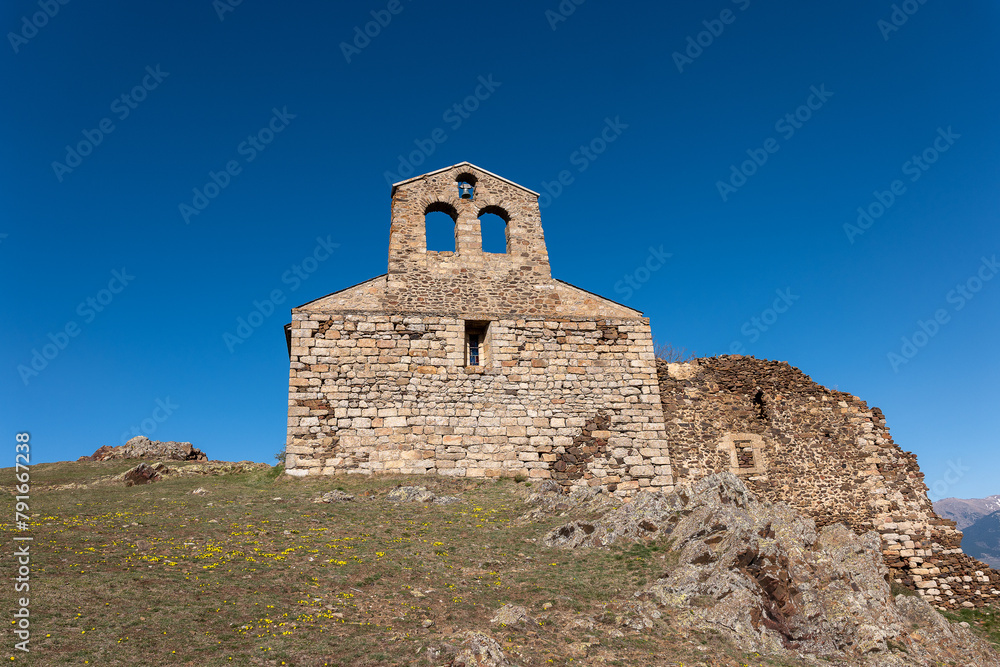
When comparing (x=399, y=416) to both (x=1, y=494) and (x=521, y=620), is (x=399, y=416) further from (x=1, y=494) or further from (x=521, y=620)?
(x=1, y=494)

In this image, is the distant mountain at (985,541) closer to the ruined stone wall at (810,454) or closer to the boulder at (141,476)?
the ruined stone wall at (810,454)

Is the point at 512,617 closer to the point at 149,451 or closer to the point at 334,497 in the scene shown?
the point at 334,497

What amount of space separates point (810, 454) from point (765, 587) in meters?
9.77

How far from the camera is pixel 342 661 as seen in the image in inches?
294

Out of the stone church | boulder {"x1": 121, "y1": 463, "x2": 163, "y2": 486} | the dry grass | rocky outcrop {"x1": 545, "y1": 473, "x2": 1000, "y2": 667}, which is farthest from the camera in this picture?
boulder {"x1": 121, "y1": 463, "x2": 163, "y2": 486}

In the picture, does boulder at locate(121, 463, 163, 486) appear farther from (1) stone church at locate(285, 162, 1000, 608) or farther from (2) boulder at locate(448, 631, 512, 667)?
(2) boulder at locate(448, 631, 512, 667)

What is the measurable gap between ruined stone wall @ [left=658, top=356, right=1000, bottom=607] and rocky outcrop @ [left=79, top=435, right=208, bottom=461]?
17.3m

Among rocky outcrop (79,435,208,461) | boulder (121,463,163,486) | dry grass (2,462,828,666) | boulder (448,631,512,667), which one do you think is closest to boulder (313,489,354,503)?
dry grass (2,462,828,666)

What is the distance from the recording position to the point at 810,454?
18.9 metres

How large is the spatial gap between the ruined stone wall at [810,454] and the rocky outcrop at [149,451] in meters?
17.3

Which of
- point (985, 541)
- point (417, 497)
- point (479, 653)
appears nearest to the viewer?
point (479, 653)

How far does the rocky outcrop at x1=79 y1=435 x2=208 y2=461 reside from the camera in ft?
74.2

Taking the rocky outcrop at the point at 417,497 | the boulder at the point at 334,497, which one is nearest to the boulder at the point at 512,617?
the rocky outcrop at the point at 417,497

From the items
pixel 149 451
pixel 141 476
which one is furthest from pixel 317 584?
pixel 149 451
